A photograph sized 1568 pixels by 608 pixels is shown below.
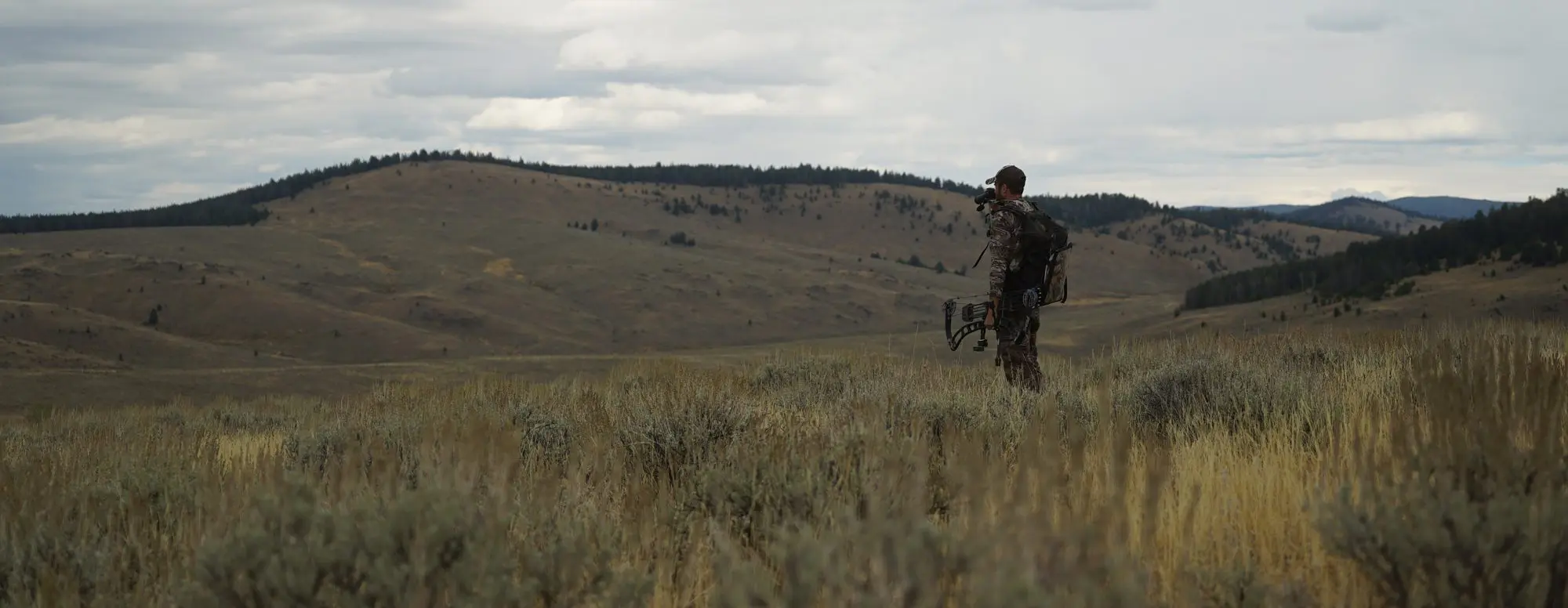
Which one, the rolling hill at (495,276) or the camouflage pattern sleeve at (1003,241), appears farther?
the rolling hill at (495,276)

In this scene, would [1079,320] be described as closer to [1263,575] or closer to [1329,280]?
[1329,280]

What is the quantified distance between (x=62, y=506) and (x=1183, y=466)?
448cm

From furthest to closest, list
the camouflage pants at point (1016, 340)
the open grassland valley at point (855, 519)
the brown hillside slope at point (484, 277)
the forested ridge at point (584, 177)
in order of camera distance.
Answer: the forested ridge at point (584, 177), the brown hillside slope at point (484, 277), the camouflage pants at point (1016, 340), the open grassland valley at point (855, 519)

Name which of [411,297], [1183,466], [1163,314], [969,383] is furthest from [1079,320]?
[1183,466]

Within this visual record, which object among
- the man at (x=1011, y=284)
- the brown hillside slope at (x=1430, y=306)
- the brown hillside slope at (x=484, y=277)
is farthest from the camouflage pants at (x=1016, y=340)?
the brown hillside slope at (x=484, y=277)

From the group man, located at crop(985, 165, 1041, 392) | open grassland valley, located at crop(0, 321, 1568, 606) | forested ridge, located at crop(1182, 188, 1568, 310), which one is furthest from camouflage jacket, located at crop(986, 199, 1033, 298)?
forested ridge, located at crop(1182, 188, 1568, 310)

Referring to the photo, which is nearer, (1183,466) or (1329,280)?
Answer: (1183,466)

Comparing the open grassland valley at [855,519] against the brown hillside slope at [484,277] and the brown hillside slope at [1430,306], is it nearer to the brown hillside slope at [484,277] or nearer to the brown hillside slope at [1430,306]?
the brown hillside slope at [1430,306]

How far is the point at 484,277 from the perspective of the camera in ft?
256

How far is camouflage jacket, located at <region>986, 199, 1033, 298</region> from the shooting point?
357 inches

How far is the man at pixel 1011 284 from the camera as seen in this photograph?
908cm

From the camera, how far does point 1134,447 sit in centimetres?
575

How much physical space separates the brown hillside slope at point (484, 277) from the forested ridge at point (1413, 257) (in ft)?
59.4

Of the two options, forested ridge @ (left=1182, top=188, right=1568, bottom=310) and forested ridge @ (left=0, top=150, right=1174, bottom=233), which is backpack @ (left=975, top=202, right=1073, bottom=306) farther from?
forested ridge @ (left=0, top=150, right=1174, bottom=233)
